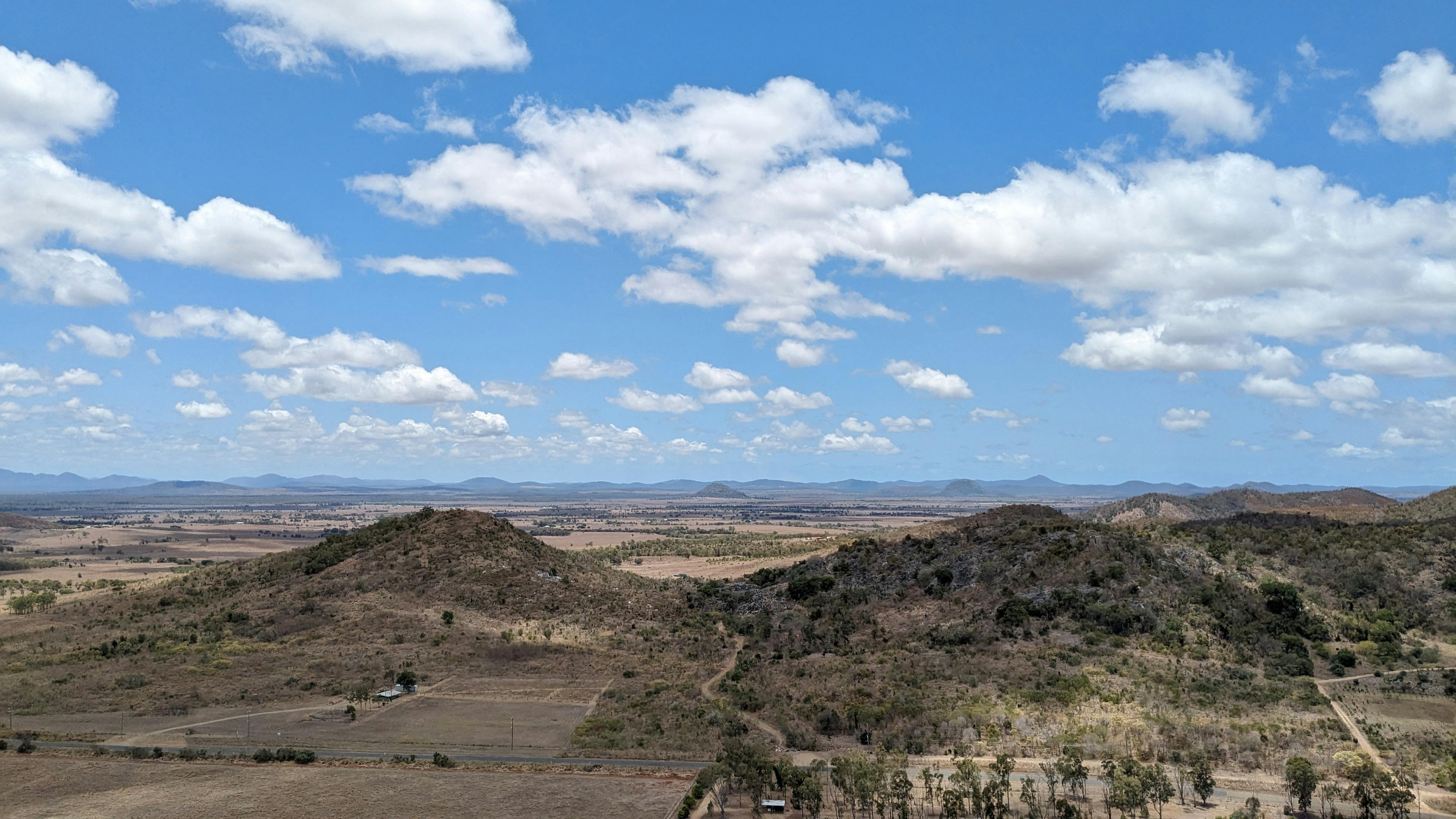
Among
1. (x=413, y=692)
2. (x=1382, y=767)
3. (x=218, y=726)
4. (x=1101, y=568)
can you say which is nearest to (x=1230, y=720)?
(x=1382, y=767)

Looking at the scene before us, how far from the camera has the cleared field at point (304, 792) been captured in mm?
42375

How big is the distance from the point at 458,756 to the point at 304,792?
867cm

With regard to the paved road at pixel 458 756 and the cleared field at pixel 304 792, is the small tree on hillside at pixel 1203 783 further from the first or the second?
the cleared field at pixel 304 792

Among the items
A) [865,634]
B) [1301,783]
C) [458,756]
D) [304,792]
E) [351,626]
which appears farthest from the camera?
[351,626]

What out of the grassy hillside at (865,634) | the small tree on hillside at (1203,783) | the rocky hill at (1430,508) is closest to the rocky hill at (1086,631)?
the grassy hillside at (865,634)

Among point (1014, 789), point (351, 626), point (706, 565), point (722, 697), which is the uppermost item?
point (351, 626)

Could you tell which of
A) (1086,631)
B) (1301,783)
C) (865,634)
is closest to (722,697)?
(865,634)

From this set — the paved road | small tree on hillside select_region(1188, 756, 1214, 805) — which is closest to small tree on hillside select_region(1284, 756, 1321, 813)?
small tree on hillside select_region(1188, 756, 1214, 805)

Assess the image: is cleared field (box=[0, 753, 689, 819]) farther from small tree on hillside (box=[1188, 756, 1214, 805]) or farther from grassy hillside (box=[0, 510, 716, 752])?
small tree on hillside (box=[1188, 756, 1214, 805])

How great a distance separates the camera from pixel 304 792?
4491 cm

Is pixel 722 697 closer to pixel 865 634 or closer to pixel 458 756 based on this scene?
pixel 458 756

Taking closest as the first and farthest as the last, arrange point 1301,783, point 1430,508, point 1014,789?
1. point 1301,783
2. point 1014,789
3. point 1430,508

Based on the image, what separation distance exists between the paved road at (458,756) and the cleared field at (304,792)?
1947 mm

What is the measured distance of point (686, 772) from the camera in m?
48.6
